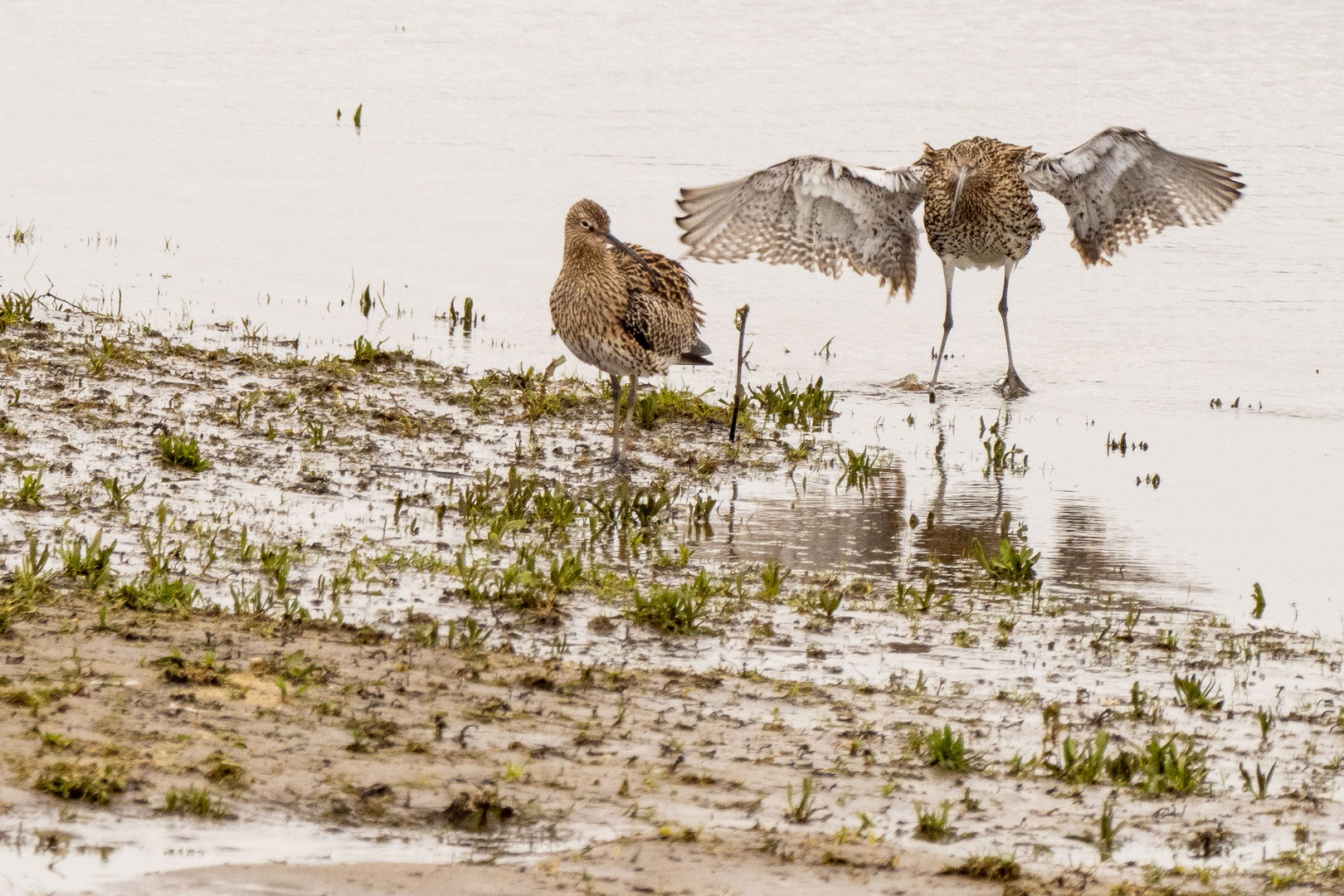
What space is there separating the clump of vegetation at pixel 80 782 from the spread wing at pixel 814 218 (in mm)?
6829

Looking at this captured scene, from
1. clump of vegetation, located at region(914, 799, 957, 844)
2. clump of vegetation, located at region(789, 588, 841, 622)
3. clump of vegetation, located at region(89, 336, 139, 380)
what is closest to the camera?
clump of vegetation, located at region(914, 799, 957, 844)

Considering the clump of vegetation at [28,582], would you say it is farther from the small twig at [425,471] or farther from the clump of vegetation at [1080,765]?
the clump of vegetation at [1080,765]

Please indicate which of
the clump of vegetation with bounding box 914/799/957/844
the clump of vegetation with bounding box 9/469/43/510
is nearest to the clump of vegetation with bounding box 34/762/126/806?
the clump of vegetation with bounding box 914/799/957/844

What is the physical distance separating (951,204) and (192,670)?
7430 millimetres

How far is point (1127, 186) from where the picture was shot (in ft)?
36.0

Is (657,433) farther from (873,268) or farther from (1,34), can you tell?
(1,34)

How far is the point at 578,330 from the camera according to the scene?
823cm

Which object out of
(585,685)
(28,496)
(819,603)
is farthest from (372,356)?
(585,685)

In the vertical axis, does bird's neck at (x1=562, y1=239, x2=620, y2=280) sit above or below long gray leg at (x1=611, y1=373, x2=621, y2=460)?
above

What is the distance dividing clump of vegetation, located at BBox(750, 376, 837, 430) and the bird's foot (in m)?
1.84

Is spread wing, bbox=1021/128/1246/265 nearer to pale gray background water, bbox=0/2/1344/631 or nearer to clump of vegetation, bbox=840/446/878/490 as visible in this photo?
pale gray background water, bbox=0/2/1344/631

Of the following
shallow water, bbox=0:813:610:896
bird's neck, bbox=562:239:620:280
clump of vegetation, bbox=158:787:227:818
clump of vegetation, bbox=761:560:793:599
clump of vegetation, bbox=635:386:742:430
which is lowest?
shallow water, bbox=0:813:610:896

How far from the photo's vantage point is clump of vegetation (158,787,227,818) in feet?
12.4

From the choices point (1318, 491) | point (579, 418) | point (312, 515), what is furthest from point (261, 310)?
point (1318, 491)
